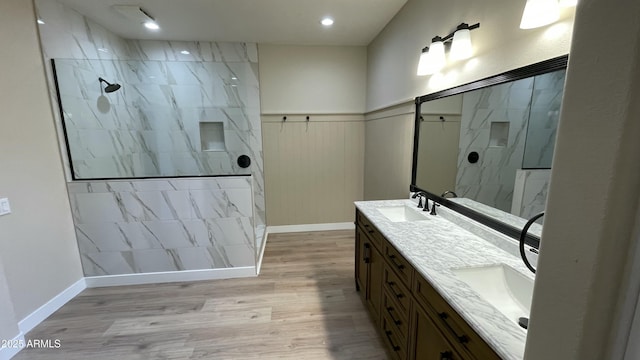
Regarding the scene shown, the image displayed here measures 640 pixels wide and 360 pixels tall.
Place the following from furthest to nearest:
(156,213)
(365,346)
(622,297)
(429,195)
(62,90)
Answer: (156,213)
(62,90)
(429,195)
(365,346)
(622,297)

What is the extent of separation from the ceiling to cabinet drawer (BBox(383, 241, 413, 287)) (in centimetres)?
231

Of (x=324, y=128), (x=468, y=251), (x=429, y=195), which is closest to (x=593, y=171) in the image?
(x=468, y=251)

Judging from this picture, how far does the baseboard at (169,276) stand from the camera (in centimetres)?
277

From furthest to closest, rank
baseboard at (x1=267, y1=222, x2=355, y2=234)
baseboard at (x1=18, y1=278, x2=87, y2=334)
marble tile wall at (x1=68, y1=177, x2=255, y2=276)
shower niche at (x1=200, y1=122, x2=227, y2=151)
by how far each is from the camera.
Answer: baseboard at (x1=267, y1=222, x2=355, y2=234), shower niche at (x1=200, y1=122, x2=227, y2=151), marble tile wall at (x1=68, y1=177, x2=255, y2=276), baseboard at (x1=18, y1=278, x2=87, y2=334)

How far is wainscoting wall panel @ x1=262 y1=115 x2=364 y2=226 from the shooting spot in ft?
13.0

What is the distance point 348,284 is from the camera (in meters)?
2.77

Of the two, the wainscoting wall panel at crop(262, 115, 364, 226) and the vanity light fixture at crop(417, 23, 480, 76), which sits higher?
the vanity light fixture at crop(417, 23, 480, 76)

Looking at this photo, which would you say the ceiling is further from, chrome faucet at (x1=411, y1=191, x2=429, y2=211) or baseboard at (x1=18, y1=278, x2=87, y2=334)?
baseboard at (x1=18, y1=278, x2=87, y2=334)

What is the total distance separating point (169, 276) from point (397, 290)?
2462 mm

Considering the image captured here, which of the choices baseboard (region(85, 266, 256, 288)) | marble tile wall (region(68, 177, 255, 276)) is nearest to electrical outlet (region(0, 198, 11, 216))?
marble tile wall (region(68, 177, 255, 276))

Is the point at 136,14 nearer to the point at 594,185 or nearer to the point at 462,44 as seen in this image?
the point at 462,44

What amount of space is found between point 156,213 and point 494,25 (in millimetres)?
3219

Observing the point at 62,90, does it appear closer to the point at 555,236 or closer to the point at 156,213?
the point at 156,213

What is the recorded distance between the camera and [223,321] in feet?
7.36
